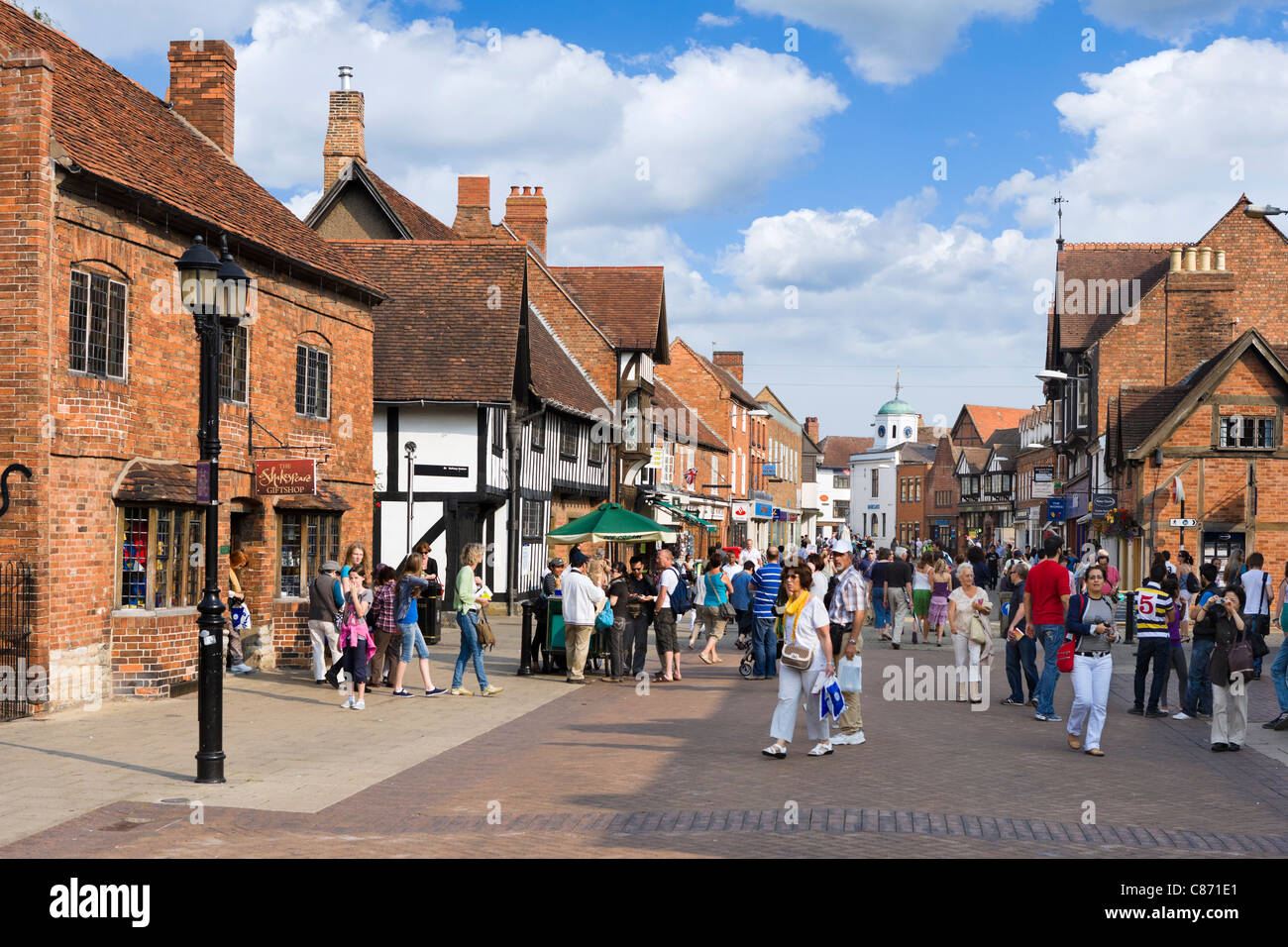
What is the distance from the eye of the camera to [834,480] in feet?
480

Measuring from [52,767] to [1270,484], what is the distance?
116ft

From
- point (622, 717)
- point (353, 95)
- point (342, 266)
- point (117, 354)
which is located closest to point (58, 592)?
point (117, 354)

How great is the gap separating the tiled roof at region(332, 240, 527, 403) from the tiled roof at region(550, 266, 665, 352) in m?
12.3

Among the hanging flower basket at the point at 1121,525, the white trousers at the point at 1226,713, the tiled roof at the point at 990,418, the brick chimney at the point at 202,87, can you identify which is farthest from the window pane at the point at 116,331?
the tiled roof at the point at 990,418

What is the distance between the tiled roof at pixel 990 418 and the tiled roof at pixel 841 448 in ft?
153

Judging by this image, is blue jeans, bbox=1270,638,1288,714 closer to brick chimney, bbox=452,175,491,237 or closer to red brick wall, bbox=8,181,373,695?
red brick wall, bbox=8,181,373,695

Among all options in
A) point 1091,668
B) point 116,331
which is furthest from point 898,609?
point 116,331

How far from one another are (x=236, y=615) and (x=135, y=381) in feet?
12.2

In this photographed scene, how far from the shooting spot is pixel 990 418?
105 metres

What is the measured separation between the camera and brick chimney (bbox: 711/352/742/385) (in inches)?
3221

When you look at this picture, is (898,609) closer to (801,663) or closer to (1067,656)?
(1067,656)

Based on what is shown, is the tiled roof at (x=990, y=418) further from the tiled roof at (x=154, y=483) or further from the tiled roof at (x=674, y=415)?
the tiled roof at (x=154, y=483)

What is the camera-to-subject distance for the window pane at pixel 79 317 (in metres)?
14.1

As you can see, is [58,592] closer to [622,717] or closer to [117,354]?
[117,354]
